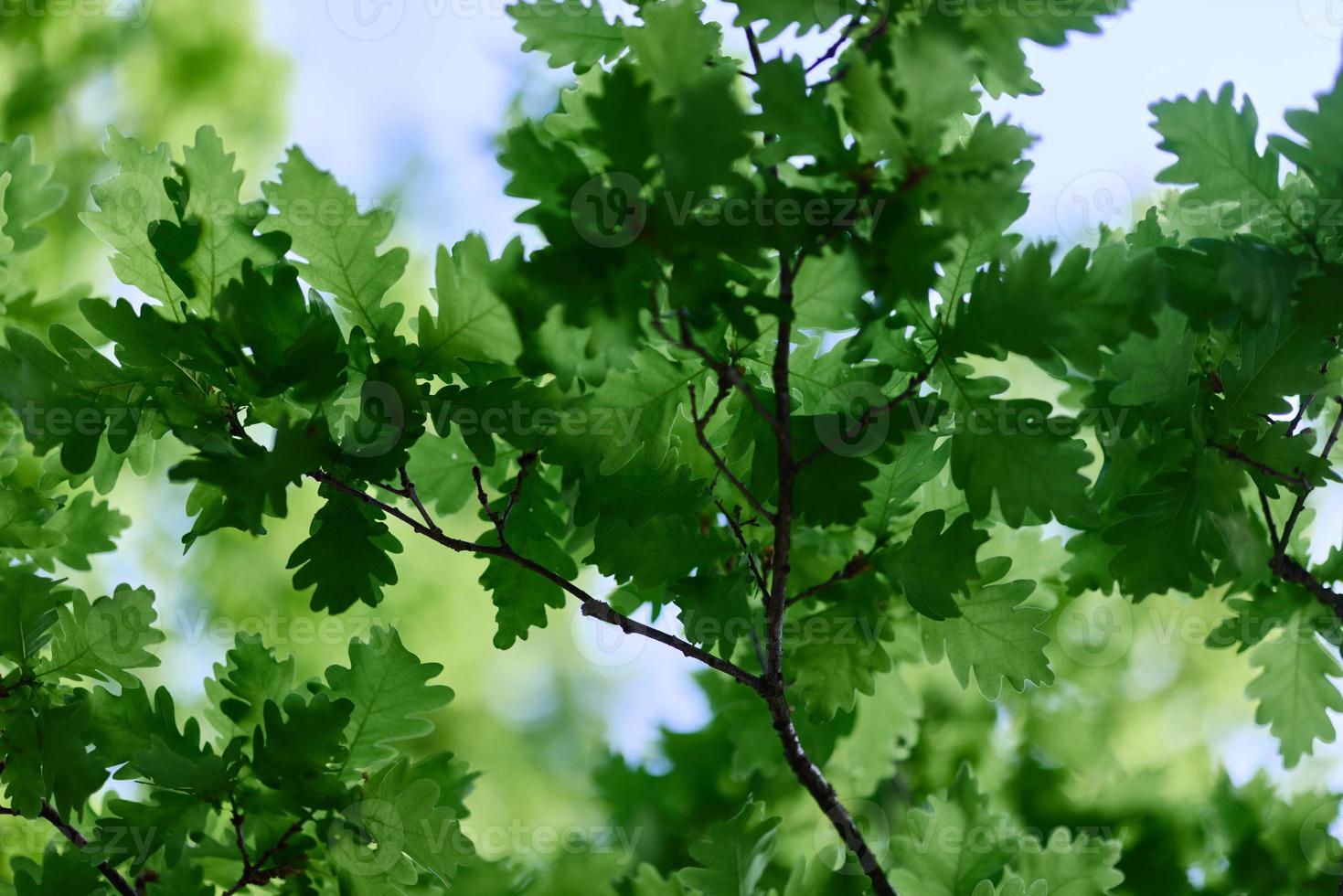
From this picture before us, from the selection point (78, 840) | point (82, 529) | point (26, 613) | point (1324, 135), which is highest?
point (1324, 135)

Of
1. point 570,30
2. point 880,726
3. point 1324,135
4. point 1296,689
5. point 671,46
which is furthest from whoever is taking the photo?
Result: point 880,726

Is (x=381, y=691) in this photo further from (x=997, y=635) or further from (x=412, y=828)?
(x=997, y=635)

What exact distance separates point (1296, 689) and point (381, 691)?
44.3 inches

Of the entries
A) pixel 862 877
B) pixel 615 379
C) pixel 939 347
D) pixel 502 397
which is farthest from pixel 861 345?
pixel 862 877

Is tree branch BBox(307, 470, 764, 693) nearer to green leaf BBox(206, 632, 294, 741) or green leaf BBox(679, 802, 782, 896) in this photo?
green leaf BBox(679, 802, 782, 896)

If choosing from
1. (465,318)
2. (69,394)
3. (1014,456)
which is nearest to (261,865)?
(69,394)

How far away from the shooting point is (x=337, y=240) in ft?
3.37

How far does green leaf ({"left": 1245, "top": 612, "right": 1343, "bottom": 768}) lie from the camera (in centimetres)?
131

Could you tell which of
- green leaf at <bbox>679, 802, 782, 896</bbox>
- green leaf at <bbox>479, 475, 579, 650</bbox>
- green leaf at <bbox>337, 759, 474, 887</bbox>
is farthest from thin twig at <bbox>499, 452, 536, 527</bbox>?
green leaf at <bbox>679, 802, 782, 896</bbox>

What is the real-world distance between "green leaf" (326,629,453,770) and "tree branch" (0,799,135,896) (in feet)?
0.90

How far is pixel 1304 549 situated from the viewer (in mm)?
1312

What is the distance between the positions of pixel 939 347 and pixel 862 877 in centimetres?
57

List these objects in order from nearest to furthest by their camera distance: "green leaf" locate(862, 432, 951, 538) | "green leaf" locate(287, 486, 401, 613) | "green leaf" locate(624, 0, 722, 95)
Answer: "green leaf" locate(624, 0, 722, 95) → "green leaf" locate(287, 486, 401, 613) → "green leaf" locate(862, 432, 951, 538)

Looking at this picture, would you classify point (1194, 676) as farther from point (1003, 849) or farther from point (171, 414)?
point (171, 414)
